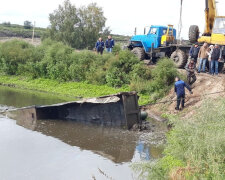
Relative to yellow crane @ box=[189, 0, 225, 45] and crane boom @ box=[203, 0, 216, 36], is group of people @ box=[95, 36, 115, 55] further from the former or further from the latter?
crane boom @ box=[203, 0, 216, 36]

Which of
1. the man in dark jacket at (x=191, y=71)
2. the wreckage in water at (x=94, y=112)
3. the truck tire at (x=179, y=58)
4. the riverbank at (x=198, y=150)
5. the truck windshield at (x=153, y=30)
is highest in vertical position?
the truck windshield at (x=153, y=30)

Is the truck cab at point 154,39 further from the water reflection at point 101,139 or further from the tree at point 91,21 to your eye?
the tree at point 91,21

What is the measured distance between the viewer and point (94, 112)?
54.6ft

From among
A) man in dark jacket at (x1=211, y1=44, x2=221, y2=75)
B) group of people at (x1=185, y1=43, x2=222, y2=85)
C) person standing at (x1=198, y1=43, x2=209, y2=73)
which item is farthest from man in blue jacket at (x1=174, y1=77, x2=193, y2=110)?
person standing at (x1=198, y1=43, x2=209, y2=73)

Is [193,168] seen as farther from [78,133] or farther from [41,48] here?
[41,48]

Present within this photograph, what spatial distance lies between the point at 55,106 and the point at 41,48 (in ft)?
47.1

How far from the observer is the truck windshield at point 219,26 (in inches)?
780

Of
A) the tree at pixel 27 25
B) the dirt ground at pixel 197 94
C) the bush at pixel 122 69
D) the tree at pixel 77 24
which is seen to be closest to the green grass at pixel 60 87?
the bush at pixel 122 69

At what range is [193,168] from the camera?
6.73m

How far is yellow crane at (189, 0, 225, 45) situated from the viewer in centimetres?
1988

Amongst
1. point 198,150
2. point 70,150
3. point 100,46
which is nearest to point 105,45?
point 100,46

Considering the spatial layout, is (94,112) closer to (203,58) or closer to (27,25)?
(203,58)

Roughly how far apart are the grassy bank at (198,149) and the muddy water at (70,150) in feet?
7.78

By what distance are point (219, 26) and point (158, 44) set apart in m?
4.70
